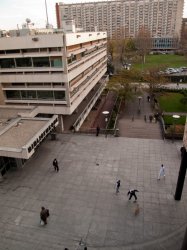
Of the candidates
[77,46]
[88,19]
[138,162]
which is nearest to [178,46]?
[88,19]

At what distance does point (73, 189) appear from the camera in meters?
22.8

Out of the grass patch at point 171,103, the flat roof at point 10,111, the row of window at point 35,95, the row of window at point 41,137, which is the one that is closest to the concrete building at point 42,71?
the row of window at point 35,95

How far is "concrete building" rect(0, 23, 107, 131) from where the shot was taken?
3044 centimetres

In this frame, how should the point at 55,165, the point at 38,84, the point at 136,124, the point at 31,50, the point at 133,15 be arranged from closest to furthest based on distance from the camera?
the point at 55,165 → the point at 31,50 → the point at 38,84 → the point at 136,124 → the point at 133,15

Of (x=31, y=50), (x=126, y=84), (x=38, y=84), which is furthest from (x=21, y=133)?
(x=126, y=84)

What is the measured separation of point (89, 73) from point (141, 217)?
30.9 metres

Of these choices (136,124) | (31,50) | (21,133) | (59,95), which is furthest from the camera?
(136,124)

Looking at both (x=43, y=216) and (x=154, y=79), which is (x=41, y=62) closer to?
(x=43, y=216)

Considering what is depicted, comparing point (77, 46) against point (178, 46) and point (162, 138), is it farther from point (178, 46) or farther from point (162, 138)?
point (178, 46)

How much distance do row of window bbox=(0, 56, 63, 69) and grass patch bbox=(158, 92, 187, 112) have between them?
925 inches

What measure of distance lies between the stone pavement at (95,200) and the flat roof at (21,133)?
3.38m

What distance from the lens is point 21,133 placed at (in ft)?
87.1

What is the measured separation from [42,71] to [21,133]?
9855 mm

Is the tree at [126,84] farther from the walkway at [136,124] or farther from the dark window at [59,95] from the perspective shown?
the dark window at [59,95]
